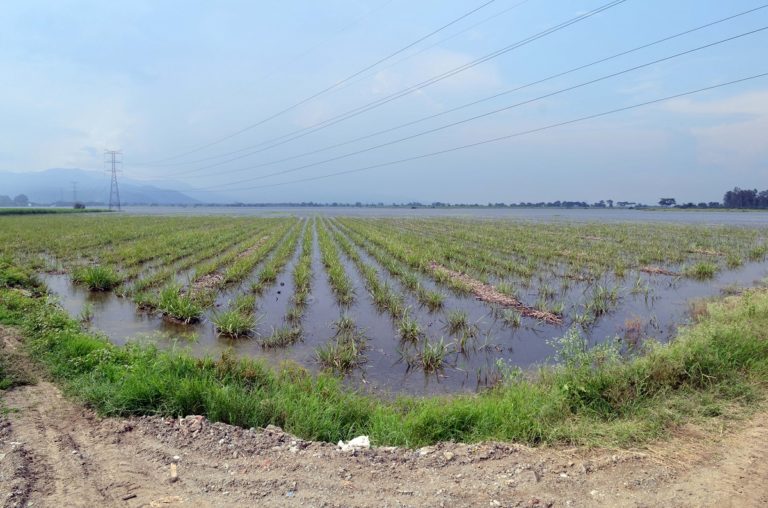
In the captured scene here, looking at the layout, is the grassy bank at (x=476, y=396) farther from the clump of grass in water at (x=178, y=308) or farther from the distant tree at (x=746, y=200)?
the distant tree at (x=746, y=200)

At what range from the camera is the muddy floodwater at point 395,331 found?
Answer: 620 cm

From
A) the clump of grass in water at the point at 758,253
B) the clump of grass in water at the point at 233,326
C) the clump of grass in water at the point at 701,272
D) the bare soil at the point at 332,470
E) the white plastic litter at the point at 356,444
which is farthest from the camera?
the clump of grass in water at the point at 758,253

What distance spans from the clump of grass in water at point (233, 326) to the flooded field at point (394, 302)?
0.03 meters

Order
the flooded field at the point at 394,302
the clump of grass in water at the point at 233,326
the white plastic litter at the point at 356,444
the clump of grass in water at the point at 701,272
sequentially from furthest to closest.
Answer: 1. the clump of grass in water at the point at 701,272
2. the clump of grass in water at the point at 233,326
3. the flooded field at the point at 394,302
4. the white plastic litter at the point at 356,444

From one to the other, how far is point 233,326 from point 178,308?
6.20 feet

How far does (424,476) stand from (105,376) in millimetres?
3924

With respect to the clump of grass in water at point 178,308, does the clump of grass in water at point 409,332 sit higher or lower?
lower

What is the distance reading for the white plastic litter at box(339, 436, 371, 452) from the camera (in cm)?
364

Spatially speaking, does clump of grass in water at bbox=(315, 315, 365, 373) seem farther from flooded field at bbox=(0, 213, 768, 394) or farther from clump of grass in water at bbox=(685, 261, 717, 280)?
clump of grass in water at bbox=(685, 261, 717, 280)

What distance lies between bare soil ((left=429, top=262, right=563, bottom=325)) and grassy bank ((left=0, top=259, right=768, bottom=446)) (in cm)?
364

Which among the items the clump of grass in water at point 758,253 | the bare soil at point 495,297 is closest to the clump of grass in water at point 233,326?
the bare soil at point 495,297

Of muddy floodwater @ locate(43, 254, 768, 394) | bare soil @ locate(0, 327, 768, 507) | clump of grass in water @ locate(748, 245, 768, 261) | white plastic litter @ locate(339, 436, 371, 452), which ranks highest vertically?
clump of grass in water @ locate(748, 245, 768, 261)

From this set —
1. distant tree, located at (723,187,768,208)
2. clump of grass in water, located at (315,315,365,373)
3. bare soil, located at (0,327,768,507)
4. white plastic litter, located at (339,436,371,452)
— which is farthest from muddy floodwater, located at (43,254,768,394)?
distant tree, located at (723,187,768,208)

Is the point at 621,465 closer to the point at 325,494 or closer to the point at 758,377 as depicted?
the point at 325,494
